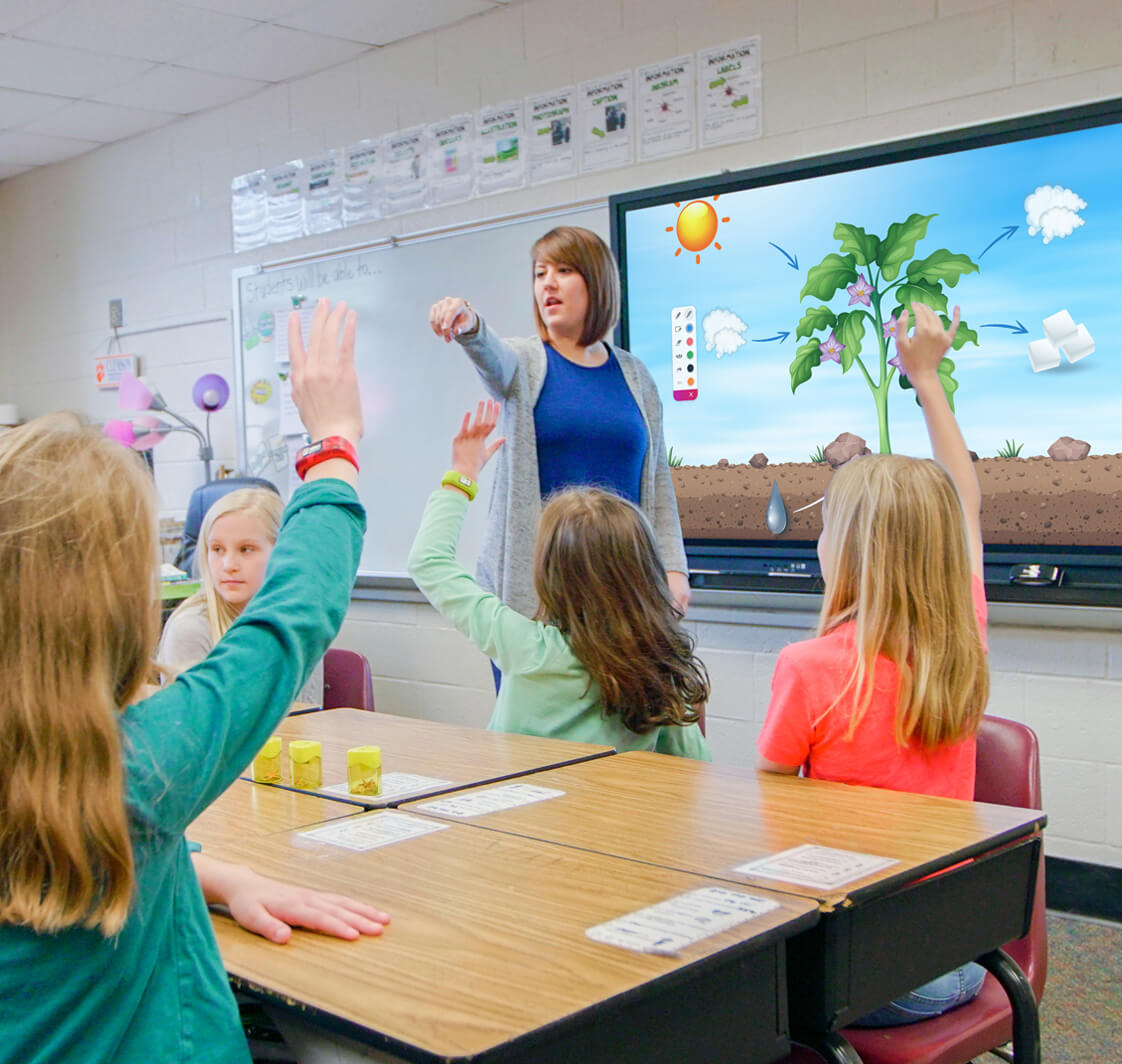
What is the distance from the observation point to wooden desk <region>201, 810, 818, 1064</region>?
0.88 m

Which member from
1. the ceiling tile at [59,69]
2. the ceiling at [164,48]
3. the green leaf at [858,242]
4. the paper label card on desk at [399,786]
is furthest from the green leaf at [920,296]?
the ceiling tile at [59,69]

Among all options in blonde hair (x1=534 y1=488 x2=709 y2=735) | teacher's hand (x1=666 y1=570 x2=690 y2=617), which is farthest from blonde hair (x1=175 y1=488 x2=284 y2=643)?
blonde hair (x1=534 y1=488 x2=709 y2=735)

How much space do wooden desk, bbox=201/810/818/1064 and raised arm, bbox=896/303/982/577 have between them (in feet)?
3.39

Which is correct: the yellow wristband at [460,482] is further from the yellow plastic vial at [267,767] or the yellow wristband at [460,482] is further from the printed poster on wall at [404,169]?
the printed poster on wall at [404,169]

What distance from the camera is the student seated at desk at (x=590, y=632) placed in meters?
1.92

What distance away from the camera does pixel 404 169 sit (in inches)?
170

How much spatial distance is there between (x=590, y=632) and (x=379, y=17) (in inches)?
115

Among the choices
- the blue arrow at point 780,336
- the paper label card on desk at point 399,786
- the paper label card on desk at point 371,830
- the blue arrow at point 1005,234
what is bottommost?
the paper label card on desk at point 399,786

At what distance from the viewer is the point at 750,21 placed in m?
3.38

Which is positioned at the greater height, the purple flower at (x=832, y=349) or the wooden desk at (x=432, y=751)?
the purple flower at (x=832, y=349)

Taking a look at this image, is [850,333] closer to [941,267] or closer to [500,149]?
[941,267]

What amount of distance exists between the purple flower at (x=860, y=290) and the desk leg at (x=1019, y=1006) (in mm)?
2082

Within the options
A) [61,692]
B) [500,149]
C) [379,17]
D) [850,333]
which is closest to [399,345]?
[500,149]

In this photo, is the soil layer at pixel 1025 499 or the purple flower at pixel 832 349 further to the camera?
the purple flower at pixel 832 349
